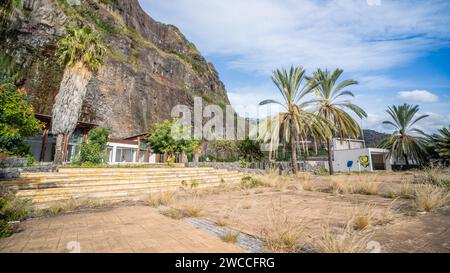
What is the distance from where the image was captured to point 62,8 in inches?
1404

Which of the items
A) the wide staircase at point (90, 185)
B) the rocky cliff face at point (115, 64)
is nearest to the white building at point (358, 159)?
the wide staircase at point (90, 185)

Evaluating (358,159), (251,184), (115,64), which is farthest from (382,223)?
(115,64)

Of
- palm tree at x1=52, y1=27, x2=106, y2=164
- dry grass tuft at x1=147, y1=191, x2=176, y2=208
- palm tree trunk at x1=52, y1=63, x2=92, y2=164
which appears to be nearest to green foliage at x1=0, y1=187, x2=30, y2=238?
dry grass tuft at x1=147, y1=191, x2=176, y2=208

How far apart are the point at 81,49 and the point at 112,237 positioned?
18.4 m

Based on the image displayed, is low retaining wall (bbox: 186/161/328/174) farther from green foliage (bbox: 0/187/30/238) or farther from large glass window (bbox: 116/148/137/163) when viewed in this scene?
green foliage (bbox: 0/187/30/238)

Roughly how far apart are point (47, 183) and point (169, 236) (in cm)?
724

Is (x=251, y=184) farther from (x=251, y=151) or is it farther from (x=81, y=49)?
(x=81, y=49)

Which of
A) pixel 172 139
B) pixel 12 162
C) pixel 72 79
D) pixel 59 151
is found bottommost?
pixel 12 162

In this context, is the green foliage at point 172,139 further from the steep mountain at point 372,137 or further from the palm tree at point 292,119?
the steep mountain at point 372,137

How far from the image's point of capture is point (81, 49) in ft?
55.4

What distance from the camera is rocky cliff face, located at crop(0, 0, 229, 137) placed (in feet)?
94.4

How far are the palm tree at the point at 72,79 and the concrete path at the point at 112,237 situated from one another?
13.4 metres

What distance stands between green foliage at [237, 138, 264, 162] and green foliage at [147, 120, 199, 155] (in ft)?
22.9
